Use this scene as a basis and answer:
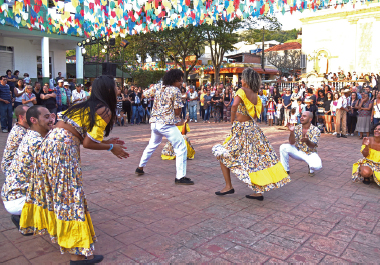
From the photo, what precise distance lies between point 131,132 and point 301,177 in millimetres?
7133

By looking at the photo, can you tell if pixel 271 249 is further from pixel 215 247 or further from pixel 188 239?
pixel 188 239

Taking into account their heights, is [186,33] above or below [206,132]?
above

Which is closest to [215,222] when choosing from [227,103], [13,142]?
[13,142]

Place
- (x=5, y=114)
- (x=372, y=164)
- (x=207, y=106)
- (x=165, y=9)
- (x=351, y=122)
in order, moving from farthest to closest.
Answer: (x=207, y=106), (x=351, y=122), (x=5, y=114), (x=165, y=9), (x=372, y=164)

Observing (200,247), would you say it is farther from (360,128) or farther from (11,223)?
(360,128)

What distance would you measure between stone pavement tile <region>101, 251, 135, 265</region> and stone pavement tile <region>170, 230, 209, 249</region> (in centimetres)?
57

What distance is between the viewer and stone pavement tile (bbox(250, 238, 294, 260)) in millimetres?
2953

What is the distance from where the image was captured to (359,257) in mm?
2941

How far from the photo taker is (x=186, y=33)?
25109mm

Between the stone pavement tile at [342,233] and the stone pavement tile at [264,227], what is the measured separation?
574 millimetres

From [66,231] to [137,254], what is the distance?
2.27 ft

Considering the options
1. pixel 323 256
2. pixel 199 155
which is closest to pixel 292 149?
pixel 199 155

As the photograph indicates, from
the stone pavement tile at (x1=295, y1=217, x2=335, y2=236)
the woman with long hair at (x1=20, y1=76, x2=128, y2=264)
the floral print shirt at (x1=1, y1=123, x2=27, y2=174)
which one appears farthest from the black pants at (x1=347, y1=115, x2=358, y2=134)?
the floral print shirt at (x1=1, y1=123, x2=27, y2=174)

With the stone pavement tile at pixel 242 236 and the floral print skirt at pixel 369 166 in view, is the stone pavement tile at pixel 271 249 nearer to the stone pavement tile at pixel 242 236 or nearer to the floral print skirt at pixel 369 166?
the stone pavement tile at pixel 242 236
